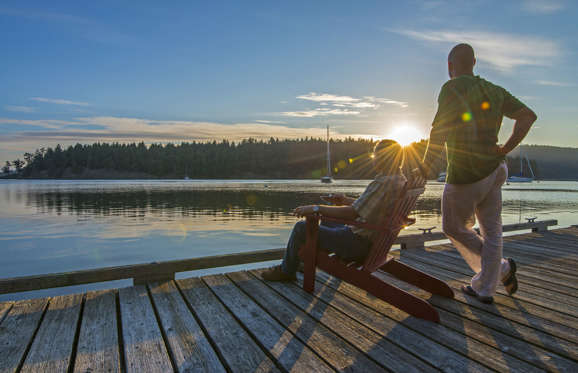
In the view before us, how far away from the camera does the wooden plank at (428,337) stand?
7.41 ft

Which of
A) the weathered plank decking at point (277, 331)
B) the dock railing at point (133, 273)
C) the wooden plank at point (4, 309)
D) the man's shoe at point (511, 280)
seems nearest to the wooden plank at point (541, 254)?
the weathered plank decking at point (277, 331)

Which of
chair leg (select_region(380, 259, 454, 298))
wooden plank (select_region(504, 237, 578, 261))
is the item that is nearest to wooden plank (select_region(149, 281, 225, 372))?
chair leg (select_region(380, 259, 454, 298))

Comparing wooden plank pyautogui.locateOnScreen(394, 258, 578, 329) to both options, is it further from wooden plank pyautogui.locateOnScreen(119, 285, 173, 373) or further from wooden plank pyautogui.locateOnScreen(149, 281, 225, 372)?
wooden plank pyautogui.locateOnScreen(119, 285, 173, 373)

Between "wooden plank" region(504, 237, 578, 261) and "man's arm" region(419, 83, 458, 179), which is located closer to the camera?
"man's arm" region(419, 83, 458, 179)

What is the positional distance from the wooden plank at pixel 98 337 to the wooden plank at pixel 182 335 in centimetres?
34

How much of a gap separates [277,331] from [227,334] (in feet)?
1.19

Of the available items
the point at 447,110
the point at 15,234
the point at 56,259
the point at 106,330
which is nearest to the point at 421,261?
the point at 447,110

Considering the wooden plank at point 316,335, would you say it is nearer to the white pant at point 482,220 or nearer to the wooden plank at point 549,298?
the white pant at point 482,220

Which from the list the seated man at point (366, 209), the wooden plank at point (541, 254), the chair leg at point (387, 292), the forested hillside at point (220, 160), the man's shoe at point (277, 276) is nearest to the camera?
the chair leg at point (387, 292)

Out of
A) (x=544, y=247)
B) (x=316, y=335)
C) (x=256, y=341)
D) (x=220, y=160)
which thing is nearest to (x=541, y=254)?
(x=544, y=247)

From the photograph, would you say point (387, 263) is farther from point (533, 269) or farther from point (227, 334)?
point (533, 269)

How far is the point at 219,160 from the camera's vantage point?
377 ft

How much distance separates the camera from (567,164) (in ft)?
450

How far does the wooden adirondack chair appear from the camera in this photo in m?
2.92
